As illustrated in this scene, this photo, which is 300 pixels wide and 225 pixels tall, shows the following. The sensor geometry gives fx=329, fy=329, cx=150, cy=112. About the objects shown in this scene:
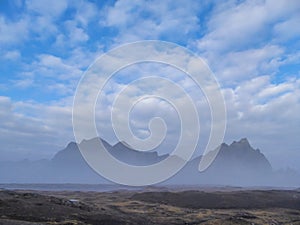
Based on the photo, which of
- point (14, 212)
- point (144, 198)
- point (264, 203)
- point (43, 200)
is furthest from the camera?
point (144, 198)

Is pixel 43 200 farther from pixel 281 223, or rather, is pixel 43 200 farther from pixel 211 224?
pixel 281 223

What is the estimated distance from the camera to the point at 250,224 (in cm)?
5109

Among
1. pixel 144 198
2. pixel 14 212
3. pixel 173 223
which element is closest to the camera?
pixel 14 212

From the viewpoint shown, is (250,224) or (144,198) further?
(144,198)

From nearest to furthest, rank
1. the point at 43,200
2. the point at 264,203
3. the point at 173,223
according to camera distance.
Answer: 1. the point at 173,223
2. the point at 43,200
3. the point at 264,203

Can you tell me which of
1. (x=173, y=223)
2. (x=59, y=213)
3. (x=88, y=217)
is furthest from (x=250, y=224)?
(x=59, y=213)

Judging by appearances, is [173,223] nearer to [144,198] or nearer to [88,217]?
[88,217]

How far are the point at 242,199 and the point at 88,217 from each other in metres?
53.6

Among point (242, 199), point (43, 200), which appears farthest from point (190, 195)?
point (43, 200)

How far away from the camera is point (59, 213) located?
168 ft

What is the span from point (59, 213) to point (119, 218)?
9.62 meters

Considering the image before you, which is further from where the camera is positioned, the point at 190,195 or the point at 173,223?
the point at 190,195

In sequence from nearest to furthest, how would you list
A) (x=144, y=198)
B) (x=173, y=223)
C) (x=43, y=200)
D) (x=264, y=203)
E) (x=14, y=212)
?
(x=14, y=212)
(x=173, y=223)
(x=43, y=200)
(x=264, y=203)
(x=144, y=198)

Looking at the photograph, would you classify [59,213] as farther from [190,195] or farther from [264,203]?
[264,203]
